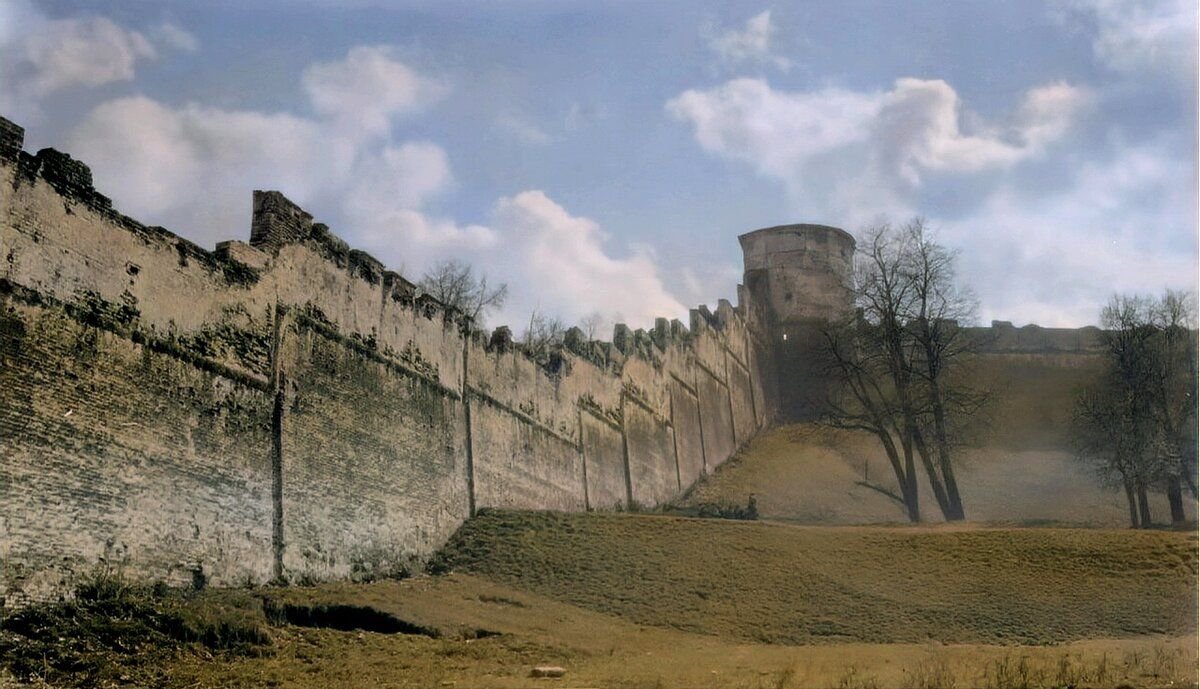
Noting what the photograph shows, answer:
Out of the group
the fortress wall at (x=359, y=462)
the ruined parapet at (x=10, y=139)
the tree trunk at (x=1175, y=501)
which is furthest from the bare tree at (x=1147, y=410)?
the ruined parapet at (x=10, y=139)

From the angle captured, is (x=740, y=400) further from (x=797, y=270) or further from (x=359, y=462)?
(x=359, y=462)

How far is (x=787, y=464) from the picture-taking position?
1638 inches

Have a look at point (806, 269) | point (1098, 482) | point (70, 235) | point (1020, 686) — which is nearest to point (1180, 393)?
point (1098, 482)

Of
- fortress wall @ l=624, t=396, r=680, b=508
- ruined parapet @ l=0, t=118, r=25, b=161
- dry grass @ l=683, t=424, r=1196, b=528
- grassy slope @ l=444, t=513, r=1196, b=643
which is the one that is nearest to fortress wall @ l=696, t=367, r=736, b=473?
dry grass @ l=683, t=424, r=1196, b=528

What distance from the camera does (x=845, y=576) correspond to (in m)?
20.9

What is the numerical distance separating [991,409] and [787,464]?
34.7 ft

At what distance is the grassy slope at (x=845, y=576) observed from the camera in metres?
18.3

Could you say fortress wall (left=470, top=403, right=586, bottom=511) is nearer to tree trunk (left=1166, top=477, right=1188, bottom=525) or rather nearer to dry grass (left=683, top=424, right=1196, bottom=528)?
dry grass (left=683, top=424, right=1196, bottom=528)

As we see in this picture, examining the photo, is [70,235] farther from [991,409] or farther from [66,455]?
[991,409]

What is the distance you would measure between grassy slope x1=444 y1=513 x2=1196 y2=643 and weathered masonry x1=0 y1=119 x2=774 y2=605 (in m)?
2.08

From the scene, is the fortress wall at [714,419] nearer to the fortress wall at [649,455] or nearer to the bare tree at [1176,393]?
the fortress wall at [649,455]

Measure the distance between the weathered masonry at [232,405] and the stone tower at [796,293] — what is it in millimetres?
25903

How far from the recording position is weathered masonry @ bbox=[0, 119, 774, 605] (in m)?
12.7

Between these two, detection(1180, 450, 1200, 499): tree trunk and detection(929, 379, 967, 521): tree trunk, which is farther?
detection(1180, 450, 1200, 499): tree trunk
